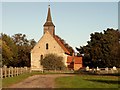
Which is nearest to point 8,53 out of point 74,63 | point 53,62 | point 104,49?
point 53,62

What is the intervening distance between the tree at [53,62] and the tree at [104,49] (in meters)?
8.22

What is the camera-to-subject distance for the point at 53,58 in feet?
268

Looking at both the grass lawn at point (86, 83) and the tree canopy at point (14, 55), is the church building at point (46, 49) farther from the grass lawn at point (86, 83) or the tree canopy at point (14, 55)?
the grass lawn at point (86, 83)

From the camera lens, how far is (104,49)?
7838 centimetres

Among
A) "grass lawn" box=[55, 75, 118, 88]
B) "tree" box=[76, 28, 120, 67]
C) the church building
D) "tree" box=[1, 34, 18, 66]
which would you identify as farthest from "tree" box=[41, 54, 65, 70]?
"grass lawn" box=[55, 75, 118, 88]

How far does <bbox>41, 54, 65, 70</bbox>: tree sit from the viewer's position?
8025 cm

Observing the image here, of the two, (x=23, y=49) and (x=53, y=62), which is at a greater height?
(x=23, y=49)

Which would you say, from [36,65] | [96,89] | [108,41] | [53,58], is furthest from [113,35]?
[96,89]

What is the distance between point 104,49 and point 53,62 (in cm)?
1322

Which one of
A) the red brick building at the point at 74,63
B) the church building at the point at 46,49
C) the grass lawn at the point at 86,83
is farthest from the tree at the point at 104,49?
the grass lawn at the point at 86,83

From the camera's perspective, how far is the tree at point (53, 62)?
80.2 meters

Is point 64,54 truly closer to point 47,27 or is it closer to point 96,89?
point 47,27

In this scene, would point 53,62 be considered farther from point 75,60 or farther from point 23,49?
point 23,49

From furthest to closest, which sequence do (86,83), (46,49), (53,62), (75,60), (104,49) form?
(75,60), (46,49), (53,62), (104,49), (86,83)
